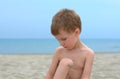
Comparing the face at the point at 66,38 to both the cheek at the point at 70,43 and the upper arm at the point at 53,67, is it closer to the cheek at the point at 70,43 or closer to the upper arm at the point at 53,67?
the cheek at the point at 70,43

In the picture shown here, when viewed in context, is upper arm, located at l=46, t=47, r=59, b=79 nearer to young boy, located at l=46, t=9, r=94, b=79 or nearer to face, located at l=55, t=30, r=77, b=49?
young boy, located at l=46, t=9, r=94, b=79

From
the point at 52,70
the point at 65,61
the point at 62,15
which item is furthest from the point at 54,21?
the point at 52,70

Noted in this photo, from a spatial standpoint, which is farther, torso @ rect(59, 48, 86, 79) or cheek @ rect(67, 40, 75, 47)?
torso @ rect(59, 48, 86, 79)

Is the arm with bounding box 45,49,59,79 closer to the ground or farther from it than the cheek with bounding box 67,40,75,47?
closer to the ground

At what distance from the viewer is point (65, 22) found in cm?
198

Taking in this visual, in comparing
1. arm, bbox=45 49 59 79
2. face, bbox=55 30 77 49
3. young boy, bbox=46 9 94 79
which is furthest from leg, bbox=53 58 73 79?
arm, bbox=45 49 59 79

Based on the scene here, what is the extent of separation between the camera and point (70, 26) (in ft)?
6.54

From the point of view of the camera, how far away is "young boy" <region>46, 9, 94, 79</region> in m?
1.97

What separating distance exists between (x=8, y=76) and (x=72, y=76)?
2291mm

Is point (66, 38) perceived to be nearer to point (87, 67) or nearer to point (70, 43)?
point (70, 43)

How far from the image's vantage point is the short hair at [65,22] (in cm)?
197

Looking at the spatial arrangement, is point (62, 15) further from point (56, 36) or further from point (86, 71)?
point (86, 71)

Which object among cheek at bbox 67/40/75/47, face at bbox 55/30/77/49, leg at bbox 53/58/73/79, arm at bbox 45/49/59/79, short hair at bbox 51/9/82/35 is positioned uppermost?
short hair at bbox 51/9/82/35

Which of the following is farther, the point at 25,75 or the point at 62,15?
the point at 25,75
